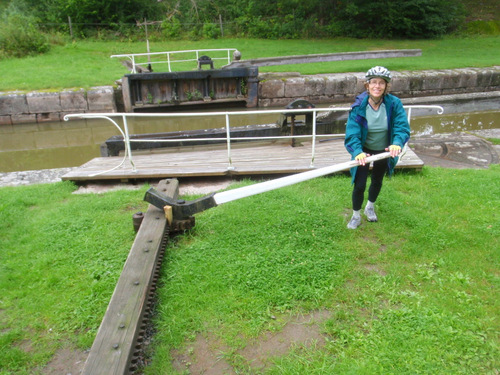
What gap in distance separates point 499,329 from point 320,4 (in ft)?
85.7

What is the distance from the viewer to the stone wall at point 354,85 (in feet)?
47.7

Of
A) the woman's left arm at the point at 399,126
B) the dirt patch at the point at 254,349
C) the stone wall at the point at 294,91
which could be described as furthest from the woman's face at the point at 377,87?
the stone wall at the point at 294,91

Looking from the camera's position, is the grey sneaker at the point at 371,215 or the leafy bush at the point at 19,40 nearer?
the grey sneaker at the point at 371,215

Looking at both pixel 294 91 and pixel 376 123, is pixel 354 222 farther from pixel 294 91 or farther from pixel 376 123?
pixel 294 91

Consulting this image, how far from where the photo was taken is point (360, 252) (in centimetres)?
Answer: 375

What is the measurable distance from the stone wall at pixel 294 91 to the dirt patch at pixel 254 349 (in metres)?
11.8

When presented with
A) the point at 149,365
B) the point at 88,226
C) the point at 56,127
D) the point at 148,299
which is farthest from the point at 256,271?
the point at 56,127

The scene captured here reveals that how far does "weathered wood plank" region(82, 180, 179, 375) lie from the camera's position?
230 cm

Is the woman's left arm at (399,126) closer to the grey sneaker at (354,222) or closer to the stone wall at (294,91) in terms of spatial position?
the grey sneaker at (354,222)

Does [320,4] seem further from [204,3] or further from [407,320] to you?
[407,320]

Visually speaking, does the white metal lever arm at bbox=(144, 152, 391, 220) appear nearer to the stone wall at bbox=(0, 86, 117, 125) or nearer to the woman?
the woman

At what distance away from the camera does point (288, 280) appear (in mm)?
3363

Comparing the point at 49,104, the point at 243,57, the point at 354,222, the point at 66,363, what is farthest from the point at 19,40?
the point at 66,363

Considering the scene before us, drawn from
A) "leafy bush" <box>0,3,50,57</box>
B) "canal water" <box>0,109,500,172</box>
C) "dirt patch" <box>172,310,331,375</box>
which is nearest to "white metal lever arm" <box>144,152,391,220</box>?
"dirt patch" <box>172,310,331,375</box>
